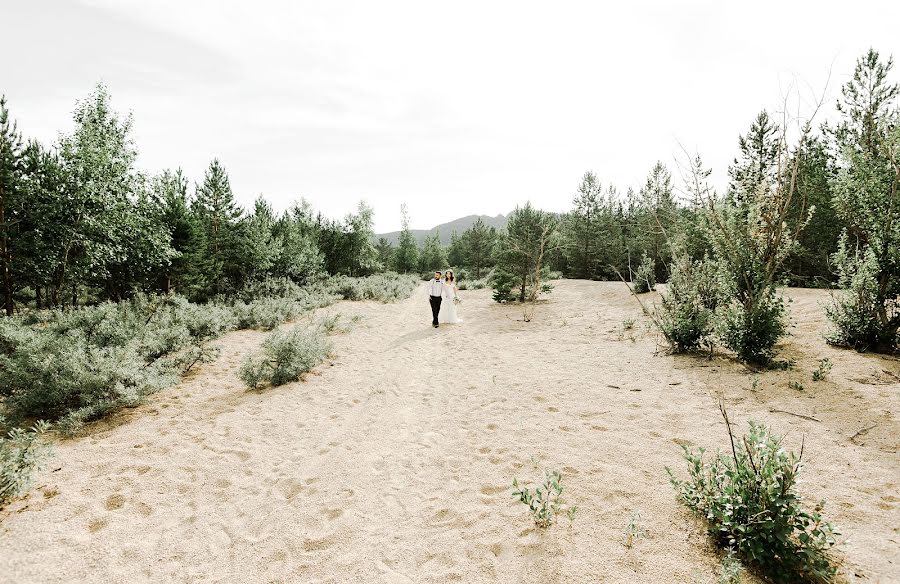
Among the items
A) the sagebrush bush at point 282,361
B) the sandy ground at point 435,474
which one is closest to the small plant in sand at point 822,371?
the sandy ground at point 435,474

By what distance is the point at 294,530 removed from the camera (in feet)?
10.6

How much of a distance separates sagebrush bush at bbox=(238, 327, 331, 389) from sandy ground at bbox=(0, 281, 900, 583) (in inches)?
13.6

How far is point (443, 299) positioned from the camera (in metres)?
13.2

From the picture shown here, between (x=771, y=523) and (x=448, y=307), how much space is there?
A: 36.7 ft

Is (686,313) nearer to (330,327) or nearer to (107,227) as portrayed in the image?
(330,327)

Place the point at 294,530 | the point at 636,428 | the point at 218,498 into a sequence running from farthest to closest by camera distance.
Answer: the point at 636,428 → the point at 218,498 → the point at 294,530

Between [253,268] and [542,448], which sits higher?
[253,268]

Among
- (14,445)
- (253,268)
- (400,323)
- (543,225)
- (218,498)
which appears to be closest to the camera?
(218,498)

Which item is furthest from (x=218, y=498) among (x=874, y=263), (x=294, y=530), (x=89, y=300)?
(x=89, y=300)

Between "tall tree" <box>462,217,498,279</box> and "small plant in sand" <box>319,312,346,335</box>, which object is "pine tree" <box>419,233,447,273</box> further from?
"small plant in sand" <box>319,312,346,335</box>

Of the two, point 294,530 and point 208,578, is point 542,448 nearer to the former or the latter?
point 294,530

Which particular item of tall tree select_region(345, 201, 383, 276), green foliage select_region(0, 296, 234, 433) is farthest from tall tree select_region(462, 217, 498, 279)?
green foliage select_region(0, 296, 234, 433)

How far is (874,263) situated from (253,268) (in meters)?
24.7

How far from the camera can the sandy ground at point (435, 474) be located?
8.91 ft
